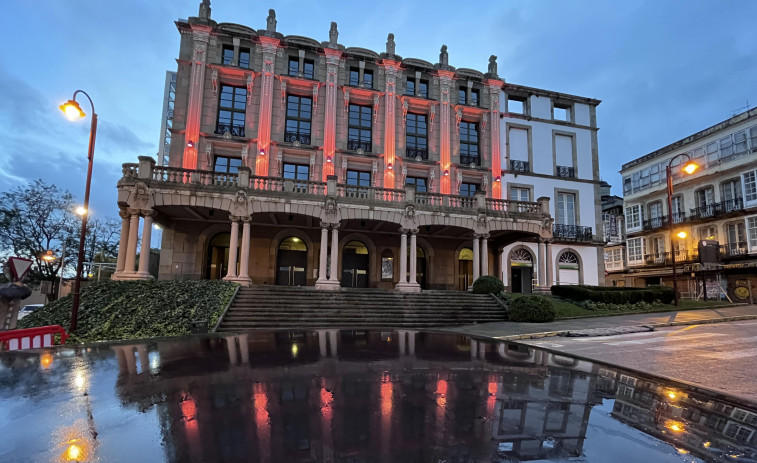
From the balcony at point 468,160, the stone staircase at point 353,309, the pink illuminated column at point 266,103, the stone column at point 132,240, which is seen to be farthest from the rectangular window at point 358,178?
the stone column at point 132,240

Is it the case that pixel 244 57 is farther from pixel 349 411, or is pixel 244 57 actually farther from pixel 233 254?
pixel 349 411

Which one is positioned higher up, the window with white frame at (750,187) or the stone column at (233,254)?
the window with white frame at (750,187)

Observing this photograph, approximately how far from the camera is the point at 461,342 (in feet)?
34.0

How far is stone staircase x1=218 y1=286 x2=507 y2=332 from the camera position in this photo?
14.0m

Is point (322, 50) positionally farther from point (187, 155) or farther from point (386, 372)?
point (386, 372)

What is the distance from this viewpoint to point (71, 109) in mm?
10086

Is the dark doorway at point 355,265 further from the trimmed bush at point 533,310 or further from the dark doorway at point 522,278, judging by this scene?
the dark doorway at point 522,278

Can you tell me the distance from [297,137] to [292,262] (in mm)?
8393

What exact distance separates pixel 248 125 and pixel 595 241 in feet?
88.1

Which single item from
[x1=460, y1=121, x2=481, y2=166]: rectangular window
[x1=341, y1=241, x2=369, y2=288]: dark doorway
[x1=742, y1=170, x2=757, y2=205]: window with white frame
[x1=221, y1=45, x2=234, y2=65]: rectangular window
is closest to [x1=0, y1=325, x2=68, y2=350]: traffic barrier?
[x1=341, y1=241, x2=369, y2=288]: dark doorway

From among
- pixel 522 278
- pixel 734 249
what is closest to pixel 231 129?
pixel 522 278

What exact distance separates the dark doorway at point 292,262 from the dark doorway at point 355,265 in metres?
2.64

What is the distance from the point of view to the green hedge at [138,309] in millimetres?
11758

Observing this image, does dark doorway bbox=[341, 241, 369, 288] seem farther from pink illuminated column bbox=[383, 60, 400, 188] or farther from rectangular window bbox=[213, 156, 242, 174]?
rectangular window bbox=[213, 156, 242, 174]
